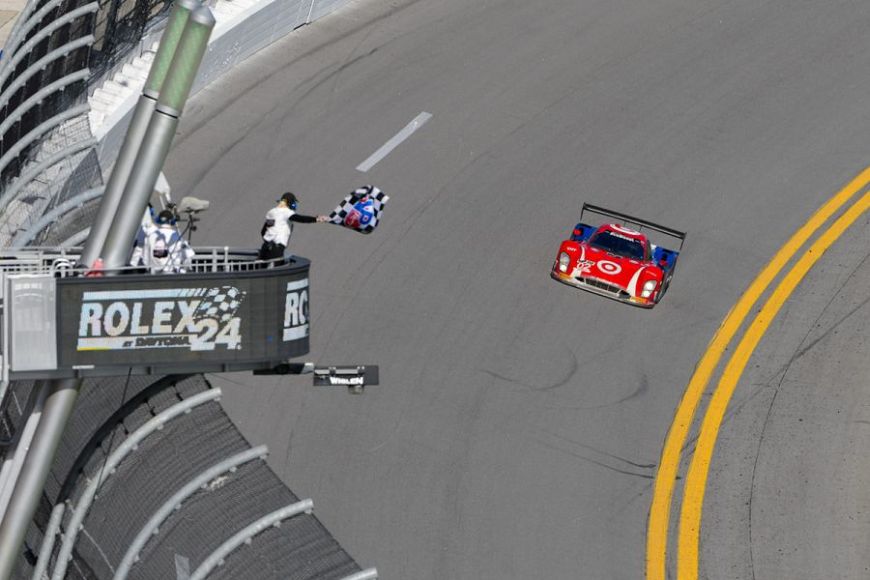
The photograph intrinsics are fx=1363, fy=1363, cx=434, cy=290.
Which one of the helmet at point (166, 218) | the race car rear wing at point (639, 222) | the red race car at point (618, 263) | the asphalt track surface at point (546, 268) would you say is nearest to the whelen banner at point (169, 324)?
the helmet at point (166, 218)

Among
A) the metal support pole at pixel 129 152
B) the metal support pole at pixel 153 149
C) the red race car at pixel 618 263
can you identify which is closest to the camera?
the metal support pole at pixel 153 149

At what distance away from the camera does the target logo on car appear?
2023 cm

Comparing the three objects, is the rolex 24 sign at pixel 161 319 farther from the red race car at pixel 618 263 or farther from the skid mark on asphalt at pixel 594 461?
the red race car at pixel 618 263

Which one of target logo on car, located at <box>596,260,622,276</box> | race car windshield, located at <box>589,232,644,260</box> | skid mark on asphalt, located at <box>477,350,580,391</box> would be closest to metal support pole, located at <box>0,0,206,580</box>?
skid mark on asphalt, located at <box>477,350,580,391</box>

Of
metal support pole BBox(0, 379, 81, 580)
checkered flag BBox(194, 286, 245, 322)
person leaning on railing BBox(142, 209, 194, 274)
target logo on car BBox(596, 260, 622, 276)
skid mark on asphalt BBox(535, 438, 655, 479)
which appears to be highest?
target logo on car BBox(596, 260, 622, 276)

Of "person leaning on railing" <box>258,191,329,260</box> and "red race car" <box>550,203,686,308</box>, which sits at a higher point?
"red race car" <box>550,203,686,308</box>

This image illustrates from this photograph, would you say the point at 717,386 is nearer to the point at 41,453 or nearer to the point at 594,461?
the point at 594,461

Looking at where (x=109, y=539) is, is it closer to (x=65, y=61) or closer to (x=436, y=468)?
(x=436, y=468)

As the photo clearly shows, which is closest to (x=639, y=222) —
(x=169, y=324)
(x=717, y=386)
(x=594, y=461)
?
(x=717, y=386)

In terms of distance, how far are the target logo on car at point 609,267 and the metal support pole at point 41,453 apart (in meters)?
9.76

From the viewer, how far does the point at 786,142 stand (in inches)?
922

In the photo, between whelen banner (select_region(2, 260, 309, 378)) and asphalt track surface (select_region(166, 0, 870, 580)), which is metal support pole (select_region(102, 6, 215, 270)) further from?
asphalt track surface (select_region(166, 0, 870, 580))

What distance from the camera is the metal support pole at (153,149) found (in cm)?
1136

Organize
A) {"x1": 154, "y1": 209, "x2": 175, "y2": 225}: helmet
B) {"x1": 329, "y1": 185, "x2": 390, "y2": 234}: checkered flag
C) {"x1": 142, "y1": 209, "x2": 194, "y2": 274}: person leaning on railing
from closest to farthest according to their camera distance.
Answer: {"x1": 142, "y1": 209, "x2": 194, "y2": 274}: person leaning on railing → {"x1": 154, "y1": 209, "x2": 175, "y2": 225}: helmet → {"x1": 329, "y1": 185, "x2": 390, "y2": 234}: checkered flag
